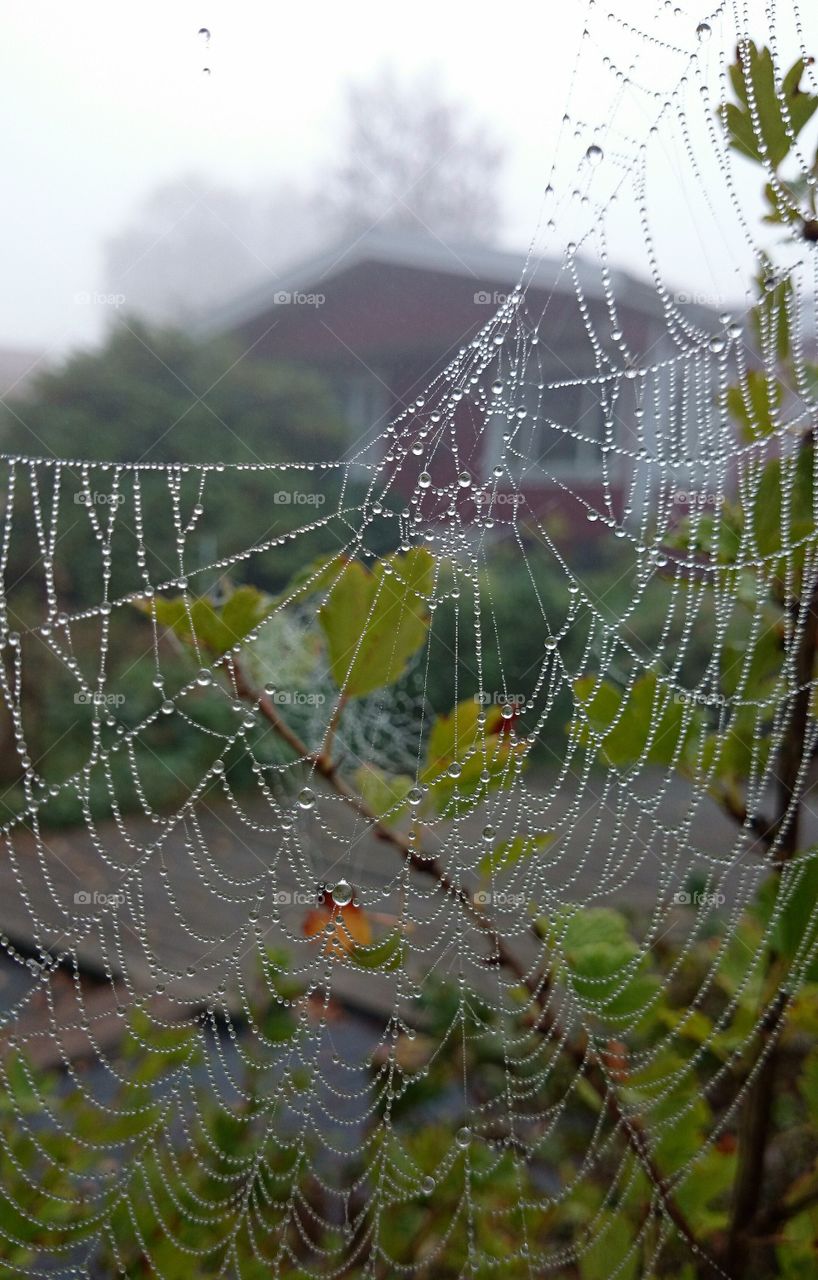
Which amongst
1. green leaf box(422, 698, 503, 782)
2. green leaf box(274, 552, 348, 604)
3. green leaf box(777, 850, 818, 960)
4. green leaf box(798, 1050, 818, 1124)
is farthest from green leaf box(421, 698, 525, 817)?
green leaf box(798, 1050, 818, 1124)

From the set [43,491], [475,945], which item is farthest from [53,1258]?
[43,491]

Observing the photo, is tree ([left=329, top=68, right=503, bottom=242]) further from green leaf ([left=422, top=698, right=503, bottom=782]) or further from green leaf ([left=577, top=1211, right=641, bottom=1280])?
green leaf ([left=577, top=1211, right=641, bottom=1280])

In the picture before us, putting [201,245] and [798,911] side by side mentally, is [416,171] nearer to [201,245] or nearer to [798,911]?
[201,245]

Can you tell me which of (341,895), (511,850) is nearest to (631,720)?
(511,850)

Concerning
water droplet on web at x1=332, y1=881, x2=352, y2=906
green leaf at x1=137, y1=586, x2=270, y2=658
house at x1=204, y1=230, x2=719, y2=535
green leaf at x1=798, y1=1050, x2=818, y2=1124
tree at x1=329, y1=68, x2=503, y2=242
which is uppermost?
tree at x1=329, y1=68, x2=503, y2=242

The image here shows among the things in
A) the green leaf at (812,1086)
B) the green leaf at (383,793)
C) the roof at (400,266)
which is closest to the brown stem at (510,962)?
the green leaf at (383,793)
